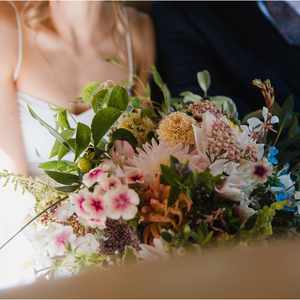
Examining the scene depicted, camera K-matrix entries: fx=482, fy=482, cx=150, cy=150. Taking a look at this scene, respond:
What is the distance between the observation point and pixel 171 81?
1.26 metres

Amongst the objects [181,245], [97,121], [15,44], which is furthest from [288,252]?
[15,44]

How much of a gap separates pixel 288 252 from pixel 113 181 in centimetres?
A: 22

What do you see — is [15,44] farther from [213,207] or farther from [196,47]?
[213,207]

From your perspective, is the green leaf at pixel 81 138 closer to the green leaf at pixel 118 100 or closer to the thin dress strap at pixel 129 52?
the green leaf at pixel 118 100

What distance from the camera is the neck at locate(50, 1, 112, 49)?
3.62ft

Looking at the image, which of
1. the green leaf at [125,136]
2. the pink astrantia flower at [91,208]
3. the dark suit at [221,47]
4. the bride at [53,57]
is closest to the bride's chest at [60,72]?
the bride at [53,57]

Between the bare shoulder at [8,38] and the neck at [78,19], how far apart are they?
10 cm

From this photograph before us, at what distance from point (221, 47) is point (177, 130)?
74 cm

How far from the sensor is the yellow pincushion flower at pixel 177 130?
60 cm

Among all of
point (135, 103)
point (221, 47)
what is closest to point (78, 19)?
point (221, 47)

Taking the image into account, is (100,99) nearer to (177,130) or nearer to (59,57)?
(177,130)

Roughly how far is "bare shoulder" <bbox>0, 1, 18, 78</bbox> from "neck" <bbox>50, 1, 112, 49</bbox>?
10 cm

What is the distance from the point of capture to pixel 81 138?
607 mm

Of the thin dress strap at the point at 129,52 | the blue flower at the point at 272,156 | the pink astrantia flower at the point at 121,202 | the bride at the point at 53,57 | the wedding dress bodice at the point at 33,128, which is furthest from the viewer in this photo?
the thin dress strap at the point at 129,52
